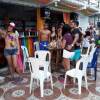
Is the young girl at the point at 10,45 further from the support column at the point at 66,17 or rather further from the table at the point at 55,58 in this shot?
the support column at the point at 66,17

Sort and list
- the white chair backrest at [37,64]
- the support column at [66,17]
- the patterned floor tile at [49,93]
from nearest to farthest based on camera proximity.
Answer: the white chair backrest at [37,64] → the patterned floor tile at [49,93] → the support column at [66,17]

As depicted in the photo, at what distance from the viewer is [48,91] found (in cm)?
374

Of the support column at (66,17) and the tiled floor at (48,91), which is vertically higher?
the support column at (66,17)

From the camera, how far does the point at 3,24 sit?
5.41 meters

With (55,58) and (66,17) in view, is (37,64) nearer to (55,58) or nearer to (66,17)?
(55,58)

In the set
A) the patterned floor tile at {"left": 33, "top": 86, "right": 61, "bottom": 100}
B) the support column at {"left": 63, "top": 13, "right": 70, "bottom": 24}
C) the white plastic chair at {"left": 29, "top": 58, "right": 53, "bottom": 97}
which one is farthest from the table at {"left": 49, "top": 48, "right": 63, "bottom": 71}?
the support column at {"left": 63, "top": 13, "right": 70, "bottom": 24}

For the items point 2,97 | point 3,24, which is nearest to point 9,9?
point 3,24

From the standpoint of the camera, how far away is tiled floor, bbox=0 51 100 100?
344 centimetres

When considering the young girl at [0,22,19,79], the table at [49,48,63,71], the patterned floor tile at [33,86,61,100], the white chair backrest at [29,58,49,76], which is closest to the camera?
the white chair backrest at [29,58,49,76]

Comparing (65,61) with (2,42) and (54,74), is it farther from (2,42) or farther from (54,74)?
(2,42)

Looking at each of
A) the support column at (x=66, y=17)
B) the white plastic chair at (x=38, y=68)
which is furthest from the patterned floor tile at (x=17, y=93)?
the support column at (x=66, y=17)

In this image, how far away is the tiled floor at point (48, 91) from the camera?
344 centimetres

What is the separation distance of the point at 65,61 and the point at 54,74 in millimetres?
874

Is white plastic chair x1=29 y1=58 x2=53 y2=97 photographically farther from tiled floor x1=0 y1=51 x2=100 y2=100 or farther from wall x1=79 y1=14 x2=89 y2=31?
wall x1=79 y1=14 x2=89 y2=31
